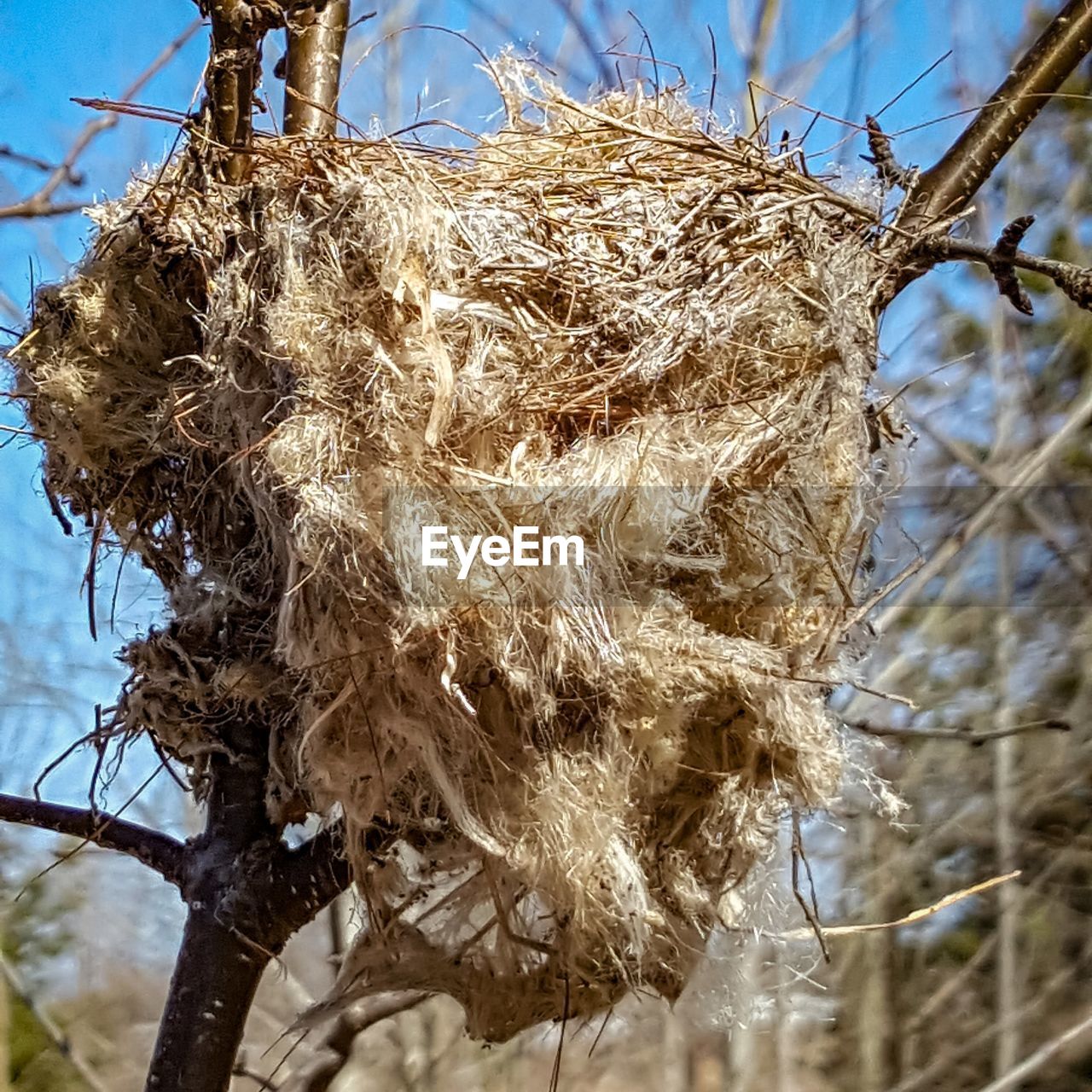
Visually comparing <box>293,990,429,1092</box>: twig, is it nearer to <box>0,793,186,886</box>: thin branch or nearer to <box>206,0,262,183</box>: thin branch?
<box>0,793,186,886</box>: thin branch

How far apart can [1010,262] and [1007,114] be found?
35 cm

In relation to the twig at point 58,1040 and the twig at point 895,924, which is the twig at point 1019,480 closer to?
the twig at point 895,924

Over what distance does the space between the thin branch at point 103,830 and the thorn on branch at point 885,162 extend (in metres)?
1.04

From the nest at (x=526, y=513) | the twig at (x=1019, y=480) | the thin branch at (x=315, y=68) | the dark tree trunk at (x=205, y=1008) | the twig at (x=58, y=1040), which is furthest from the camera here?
the twig at (x=1019, y=480)

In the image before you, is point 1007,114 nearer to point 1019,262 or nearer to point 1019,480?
point 1019,262

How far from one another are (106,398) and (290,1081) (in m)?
0.86

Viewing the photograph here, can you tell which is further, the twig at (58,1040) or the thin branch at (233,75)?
the twig at (58,1040)

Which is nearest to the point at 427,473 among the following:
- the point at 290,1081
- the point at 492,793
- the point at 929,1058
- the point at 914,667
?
the point at 492,793

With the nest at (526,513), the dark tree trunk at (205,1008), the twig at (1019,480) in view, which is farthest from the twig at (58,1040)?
the twig at (1019,480)

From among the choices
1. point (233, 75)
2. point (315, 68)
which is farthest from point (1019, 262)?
point (315, 68)

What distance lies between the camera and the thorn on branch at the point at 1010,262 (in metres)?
1.05

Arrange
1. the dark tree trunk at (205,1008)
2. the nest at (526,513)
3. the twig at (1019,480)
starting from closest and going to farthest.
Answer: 1. the nest at (526,513)
2. the dark tree trunk at (205,1008)
3. the twig at (1019,480)

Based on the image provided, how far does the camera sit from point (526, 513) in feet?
3.15

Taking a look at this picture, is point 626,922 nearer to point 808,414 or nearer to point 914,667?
point 808,414
